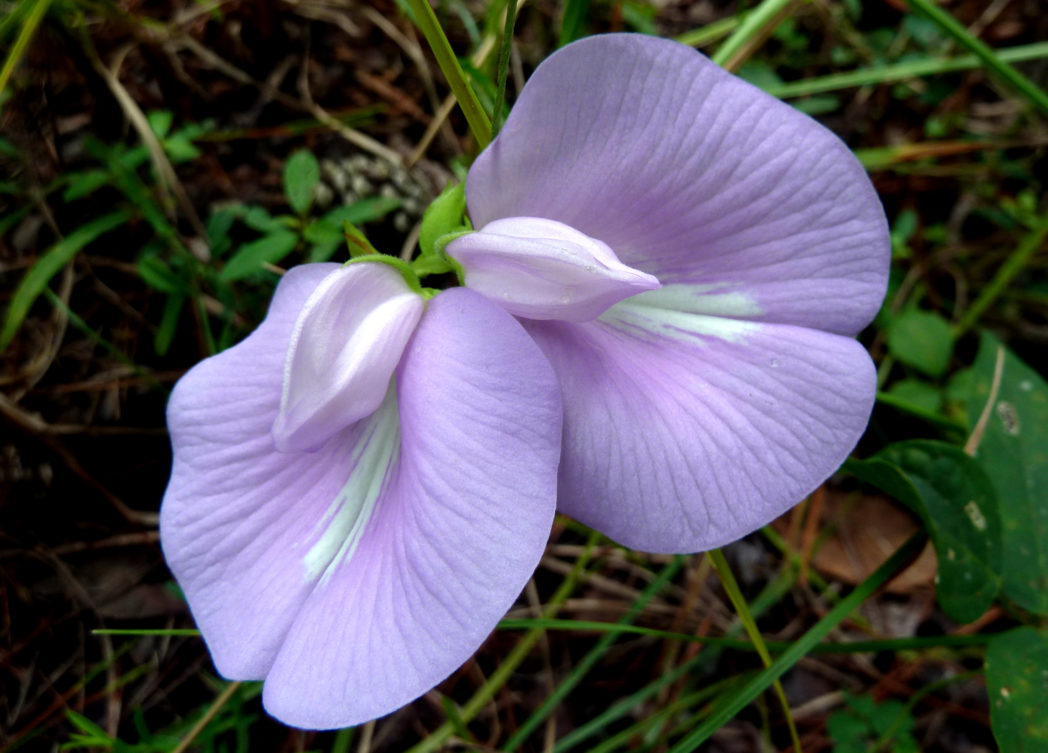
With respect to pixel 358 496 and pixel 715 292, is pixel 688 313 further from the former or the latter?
pixel 358 496

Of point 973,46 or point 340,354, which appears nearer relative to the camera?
point 340,354

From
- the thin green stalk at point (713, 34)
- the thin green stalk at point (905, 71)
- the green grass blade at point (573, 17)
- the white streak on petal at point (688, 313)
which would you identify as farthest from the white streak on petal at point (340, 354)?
the thin green stalk at point (713, 34)

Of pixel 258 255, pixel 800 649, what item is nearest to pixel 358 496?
pixel 258 255

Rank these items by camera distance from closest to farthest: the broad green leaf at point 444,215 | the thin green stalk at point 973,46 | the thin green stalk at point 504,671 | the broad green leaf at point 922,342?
1. the broad green leaf at point 444,215
2. the thin green stalk at point 973,46
3. the thin green stalk at point 504,671
4. the broad green leaf at point 922,342

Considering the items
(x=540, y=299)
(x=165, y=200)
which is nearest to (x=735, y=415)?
(x=540, y=299)

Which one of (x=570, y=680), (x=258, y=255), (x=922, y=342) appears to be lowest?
(x=570, y=680)

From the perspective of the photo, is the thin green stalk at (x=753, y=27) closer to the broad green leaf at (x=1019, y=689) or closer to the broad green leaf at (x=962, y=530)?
the broad green leaf at (x=962, y=530)
